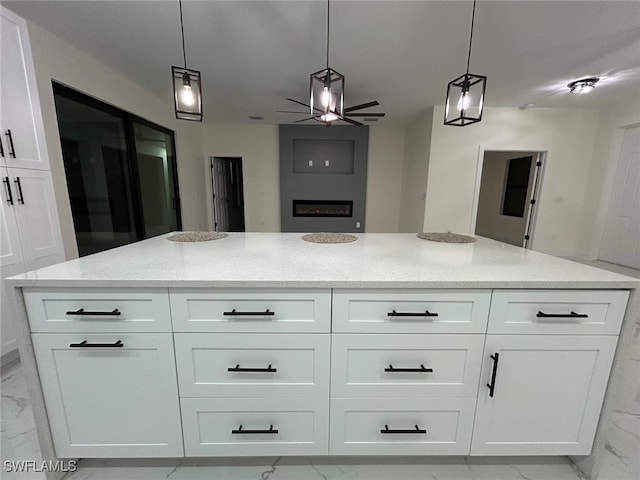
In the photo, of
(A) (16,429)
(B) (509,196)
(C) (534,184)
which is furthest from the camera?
(B) (509,196)

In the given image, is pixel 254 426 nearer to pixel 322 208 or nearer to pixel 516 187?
pixel 322 208

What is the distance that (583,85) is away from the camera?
3.21 meters

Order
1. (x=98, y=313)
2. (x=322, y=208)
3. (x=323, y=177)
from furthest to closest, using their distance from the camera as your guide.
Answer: (x=322, y=208)
(x=323, y=177)
(x=98, y=313)

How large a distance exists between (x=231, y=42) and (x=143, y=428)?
303cm

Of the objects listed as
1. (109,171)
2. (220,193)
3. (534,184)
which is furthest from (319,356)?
(220,193)

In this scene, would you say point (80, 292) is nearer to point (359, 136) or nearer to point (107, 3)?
point (107, 3)

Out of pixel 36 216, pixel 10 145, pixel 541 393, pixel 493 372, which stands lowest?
pixel 541 393

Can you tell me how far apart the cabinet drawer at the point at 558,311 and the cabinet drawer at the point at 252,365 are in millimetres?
727

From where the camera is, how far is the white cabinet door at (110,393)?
1.02 m


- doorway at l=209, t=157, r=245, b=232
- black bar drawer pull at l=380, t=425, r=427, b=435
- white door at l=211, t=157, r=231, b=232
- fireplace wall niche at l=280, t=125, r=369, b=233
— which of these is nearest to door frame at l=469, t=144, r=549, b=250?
fireplace wall niche at l=280, t=125, r=369, b=233

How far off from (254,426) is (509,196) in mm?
7030

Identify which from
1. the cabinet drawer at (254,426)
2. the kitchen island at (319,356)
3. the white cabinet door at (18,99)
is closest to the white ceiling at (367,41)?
the white cabinet door at (18,99)

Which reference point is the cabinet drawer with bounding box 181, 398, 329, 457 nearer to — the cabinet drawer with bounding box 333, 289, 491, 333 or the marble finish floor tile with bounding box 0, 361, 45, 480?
the cabinet drawer with bounding box 333, 289, 491, 333

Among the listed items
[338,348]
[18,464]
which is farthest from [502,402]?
[18,464]
